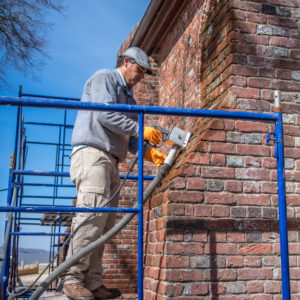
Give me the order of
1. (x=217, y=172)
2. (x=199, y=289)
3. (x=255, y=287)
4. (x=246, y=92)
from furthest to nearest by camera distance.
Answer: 1. (x=246, y=92)
2. (x=217, y=172)
3. (x=255, y=287)
4. (x=199, y=289)

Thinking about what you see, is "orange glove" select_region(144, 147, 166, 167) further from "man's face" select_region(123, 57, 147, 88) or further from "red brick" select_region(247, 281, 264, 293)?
"red brick" select_region(247, 281, 264, 293)

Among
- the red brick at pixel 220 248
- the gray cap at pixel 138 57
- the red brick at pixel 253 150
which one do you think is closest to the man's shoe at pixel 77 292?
the red brick at pixel 220 248

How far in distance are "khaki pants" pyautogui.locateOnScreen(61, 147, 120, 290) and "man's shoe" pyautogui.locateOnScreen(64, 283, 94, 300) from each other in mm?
38

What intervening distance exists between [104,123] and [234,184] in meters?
1.03

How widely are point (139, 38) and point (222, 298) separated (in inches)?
206

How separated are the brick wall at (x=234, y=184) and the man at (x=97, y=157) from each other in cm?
36

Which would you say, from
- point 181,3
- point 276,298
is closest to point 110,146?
point 276,298

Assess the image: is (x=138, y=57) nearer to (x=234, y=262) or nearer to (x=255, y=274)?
(x=234, y=262)

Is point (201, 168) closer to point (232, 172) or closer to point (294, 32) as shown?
point (232, 172)

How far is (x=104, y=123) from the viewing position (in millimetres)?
3064

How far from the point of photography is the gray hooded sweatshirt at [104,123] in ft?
9.98

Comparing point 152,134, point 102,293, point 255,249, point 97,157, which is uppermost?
point 152,134

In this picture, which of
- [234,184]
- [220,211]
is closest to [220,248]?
[220,211]

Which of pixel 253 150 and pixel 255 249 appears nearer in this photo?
pixel 255 249
